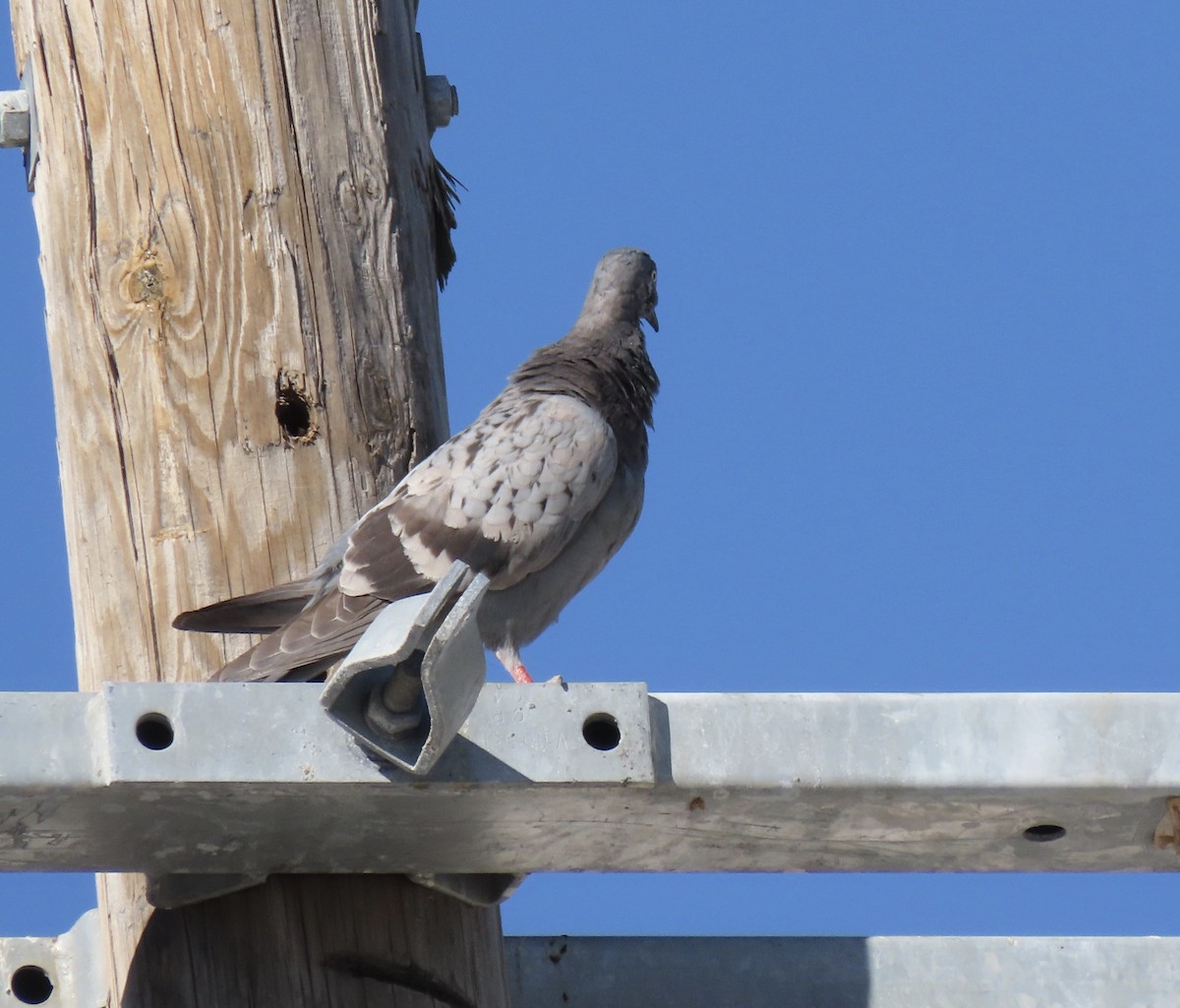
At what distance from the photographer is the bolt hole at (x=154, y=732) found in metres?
2.40

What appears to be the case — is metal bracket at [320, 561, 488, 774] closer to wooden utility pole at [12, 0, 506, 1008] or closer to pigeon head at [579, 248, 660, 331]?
wooden utility pole at [12, 0, 506, 1008]

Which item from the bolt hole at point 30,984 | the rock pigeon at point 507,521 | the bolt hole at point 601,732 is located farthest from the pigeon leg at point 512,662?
the bolt hole at point 601,732

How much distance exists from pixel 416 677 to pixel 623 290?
3209 millimetres

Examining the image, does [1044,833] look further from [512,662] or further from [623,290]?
[623,290]

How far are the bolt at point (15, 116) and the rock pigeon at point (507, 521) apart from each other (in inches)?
47.3

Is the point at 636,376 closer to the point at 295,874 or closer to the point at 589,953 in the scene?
the point at 589,953

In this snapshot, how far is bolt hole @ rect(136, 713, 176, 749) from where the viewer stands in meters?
2.40

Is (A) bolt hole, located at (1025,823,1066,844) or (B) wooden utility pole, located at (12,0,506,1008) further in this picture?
(B) wooden utility pole, located at (12,0,506,1008)

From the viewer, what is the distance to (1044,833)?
2658 mm

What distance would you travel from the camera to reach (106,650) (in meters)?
3.46

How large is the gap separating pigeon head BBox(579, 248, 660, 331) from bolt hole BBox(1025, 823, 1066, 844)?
9.74ft

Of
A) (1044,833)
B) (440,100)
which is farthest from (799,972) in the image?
(440,100)

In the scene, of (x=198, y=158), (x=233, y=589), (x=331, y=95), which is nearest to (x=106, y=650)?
(x=233, y=589)

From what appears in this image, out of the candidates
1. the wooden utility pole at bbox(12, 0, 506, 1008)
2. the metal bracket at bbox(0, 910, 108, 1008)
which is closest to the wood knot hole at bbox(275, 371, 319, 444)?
Result: the wooden utility pole at bbox(12, 0, 506, 1008)
